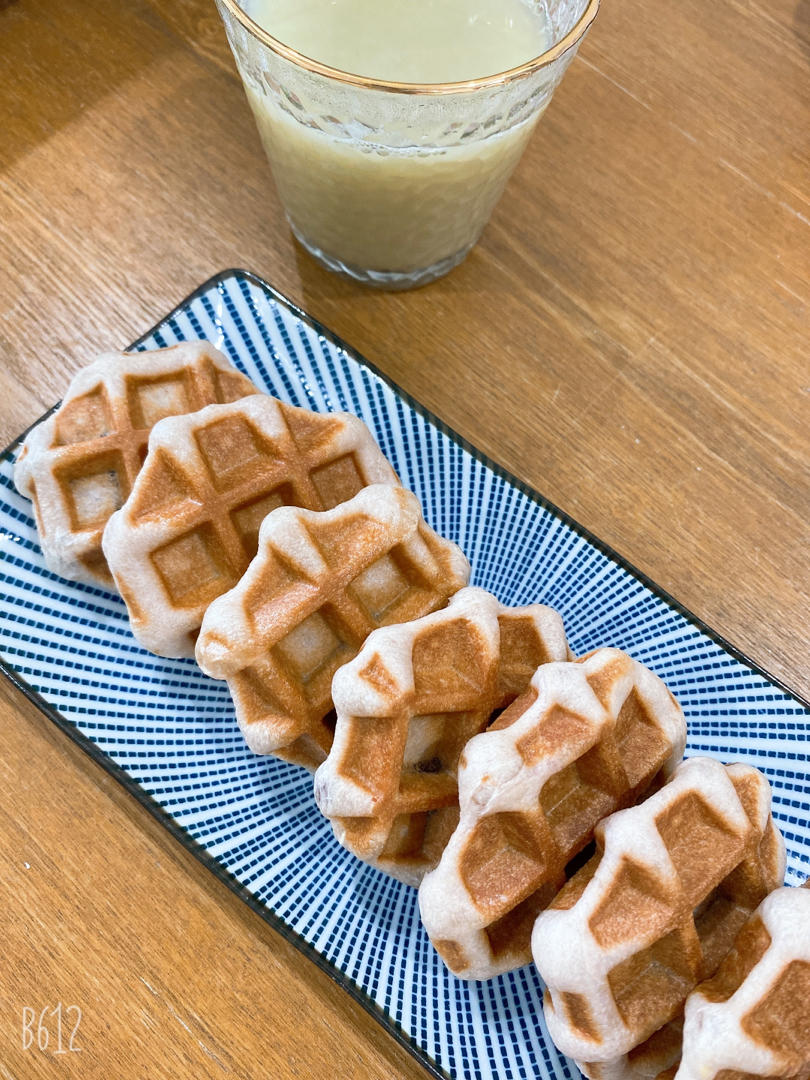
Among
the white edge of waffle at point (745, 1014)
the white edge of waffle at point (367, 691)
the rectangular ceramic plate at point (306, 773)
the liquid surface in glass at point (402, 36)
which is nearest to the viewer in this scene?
the white edge of waffle at point (745, 1014)

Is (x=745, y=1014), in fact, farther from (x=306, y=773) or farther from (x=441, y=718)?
(x=306, y=773)

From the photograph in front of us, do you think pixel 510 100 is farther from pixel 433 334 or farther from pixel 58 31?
pixel 58 31

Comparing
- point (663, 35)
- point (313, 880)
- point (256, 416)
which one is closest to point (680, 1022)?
point (313, 880)

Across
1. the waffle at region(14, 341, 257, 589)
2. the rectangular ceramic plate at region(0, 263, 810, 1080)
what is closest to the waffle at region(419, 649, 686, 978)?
the rectangular ceramic plate at region(0, 263, 810, 1080)

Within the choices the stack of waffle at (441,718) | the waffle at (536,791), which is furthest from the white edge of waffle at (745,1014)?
the waffle at (536,791)

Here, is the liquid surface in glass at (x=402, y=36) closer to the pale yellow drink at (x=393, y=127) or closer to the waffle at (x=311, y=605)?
the pale yellow drink at (x=393, y=127)

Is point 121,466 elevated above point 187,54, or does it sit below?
below
